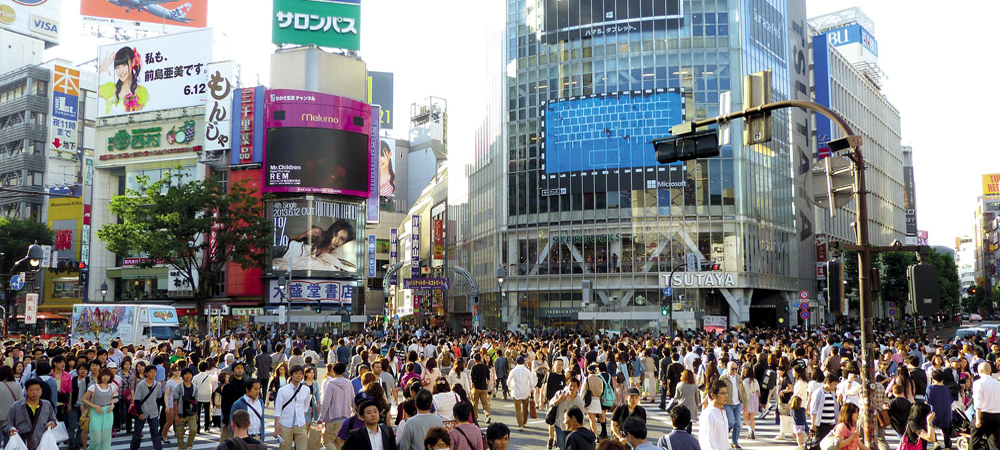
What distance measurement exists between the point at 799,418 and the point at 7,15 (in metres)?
107

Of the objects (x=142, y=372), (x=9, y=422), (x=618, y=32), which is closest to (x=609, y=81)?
(x=618, y=32)

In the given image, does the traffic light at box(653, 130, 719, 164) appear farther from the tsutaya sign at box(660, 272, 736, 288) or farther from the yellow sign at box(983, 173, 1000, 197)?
the yellow sign at box(983, 173, 1000, 197)

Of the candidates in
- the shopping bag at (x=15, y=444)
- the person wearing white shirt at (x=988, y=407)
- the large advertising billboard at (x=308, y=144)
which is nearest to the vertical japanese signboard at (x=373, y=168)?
the large advertising billboard at (x=308, y=144)

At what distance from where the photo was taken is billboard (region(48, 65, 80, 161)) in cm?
8175

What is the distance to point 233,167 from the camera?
7181cm

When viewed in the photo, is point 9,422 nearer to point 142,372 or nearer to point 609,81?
point 142,372

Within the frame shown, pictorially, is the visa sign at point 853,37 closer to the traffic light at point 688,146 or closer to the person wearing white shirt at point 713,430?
the traffic light at point 688,146

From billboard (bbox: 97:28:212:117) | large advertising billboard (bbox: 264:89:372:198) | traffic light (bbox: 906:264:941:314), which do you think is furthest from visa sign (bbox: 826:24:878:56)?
traffic light (bbox: 906:264:941:314)

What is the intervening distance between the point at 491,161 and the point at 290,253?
1850 cm

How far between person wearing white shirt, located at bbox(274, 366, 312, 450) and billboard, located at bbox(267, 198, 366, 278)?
5776 centimetres

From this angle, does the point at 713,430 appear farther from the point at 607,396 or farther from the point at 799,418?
the point at 799,418

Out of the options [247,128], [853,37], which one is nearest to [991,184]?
[853,37]

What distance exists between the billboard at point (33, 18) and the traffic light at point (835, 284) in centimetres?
10768

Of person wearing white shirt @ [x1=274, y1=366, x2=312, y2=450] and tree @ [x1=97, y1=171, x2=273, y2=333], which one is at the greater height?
tree @ [x1=97, y1=171, x2=273, y2=333]
